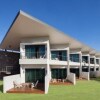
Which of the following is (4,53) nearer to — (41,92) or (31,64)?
(31,64)

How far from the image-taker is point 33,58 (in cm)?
2455

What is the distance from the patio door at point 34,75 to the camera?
24.7 m

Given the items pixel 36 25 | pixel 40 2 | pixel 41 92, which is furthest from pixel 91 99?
pixel 40 2

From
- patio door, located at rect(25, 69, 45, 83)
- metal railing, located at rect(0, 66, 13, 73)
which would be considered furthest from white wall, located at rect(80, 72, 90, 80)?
→ metal railing, located at rect(0, 66, 13, 73)

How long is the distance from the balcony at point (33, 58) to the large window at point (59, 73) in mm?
5755

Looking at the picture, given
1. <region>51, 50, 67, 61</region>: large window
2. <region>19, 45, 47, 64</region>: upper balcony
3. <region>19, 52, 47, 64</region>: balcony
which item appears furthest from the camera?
<region>51, 50, 67, 61</region>: large window

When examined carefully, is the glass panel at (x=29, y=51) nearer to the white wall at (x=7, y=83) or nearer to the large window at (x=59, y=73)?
the white wall at (x=7, y=83)

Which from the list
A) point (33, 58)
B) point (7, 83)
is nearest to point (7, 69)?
point (33, 58)

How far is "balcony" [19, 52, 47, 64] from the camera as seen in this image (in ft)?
76.9

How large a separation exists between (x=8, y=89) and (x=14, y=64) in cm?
2353

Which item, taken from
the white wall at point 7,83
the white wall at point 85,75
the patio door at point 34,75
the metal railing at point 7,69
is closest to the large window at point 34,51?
the patio door at point 34,75

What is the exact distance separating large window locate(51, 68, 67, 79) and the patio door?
18.7ft

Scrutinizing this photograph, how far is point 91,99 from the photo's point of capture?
1445 cm

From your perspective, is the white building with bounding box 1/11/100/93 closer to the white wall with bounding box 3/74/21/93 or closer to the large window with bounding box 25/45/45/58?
the large window with bounding box 25/45/45/58
